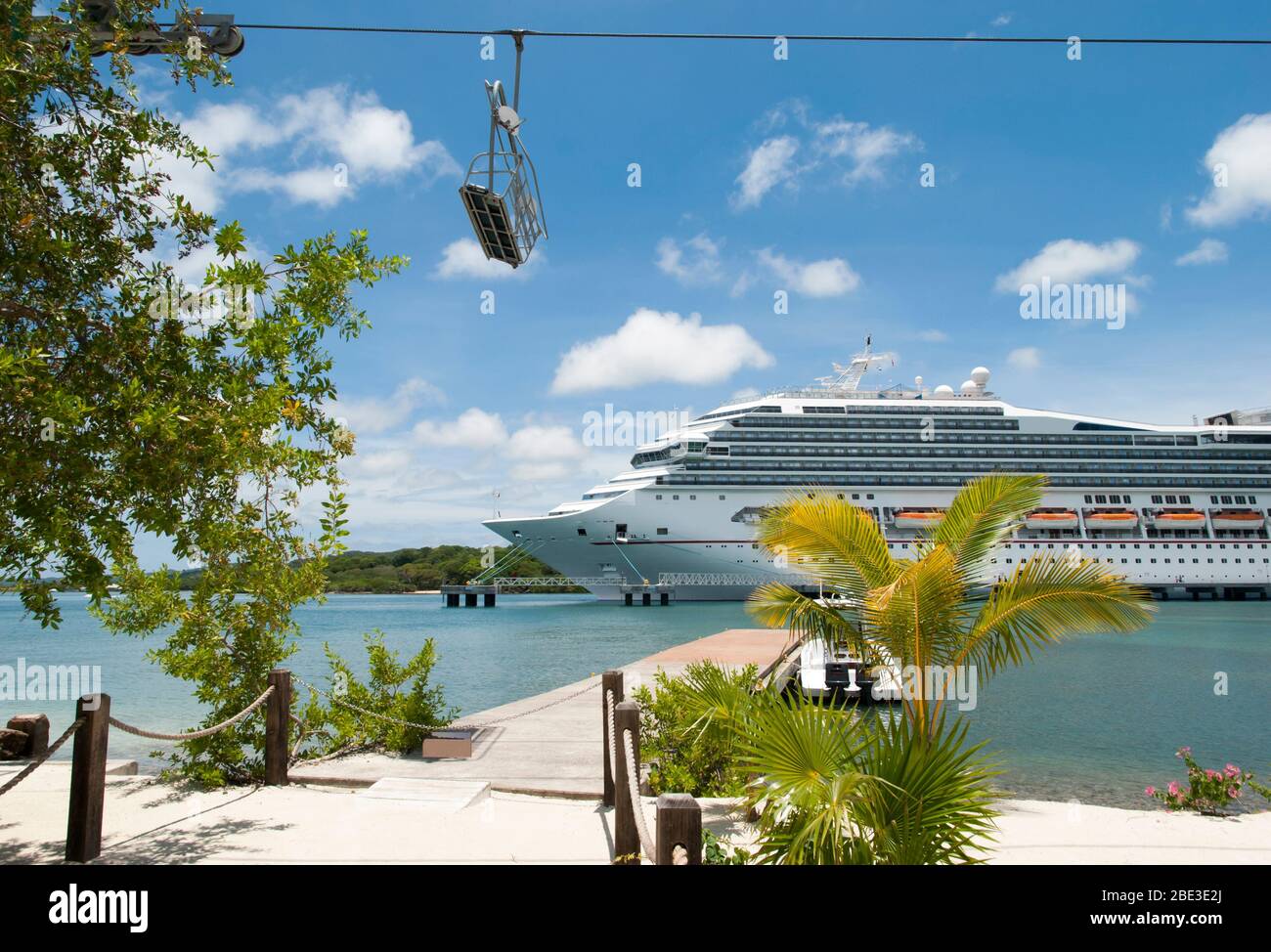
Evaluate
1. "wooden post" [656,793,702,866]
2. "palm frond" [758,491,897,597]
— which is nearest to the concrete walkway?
"palm frond" [758,491,897,597]

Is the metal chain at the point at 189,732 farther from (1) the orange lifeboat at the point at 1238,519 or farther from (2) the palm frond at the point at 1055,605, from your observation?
(1) the orange lifeboat at the point at 1238,519

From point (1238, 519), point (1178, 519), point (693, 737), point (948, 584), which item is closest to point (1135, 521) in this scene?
point (1178, 519)

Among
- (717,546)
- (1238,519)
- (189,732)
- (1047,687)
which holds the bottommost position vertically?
(1047,687)

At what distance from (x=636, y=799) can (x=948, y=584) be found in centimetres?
273

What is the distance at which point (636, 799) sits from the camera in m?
3.81

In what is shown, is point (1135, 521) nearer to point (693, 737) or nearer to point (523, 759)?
point (693, 737)

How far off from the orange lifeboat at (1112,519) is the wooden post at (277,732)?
60.4 m

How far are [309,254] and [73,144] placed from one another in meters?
1.36

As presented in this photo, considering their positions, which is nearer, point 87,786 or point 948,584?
point 87,786

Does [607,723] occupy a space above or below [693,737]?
above

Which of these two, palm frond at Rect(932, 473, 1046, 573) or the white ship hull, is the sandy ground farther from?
the white ship hull

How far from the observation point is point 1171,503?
188 ft
